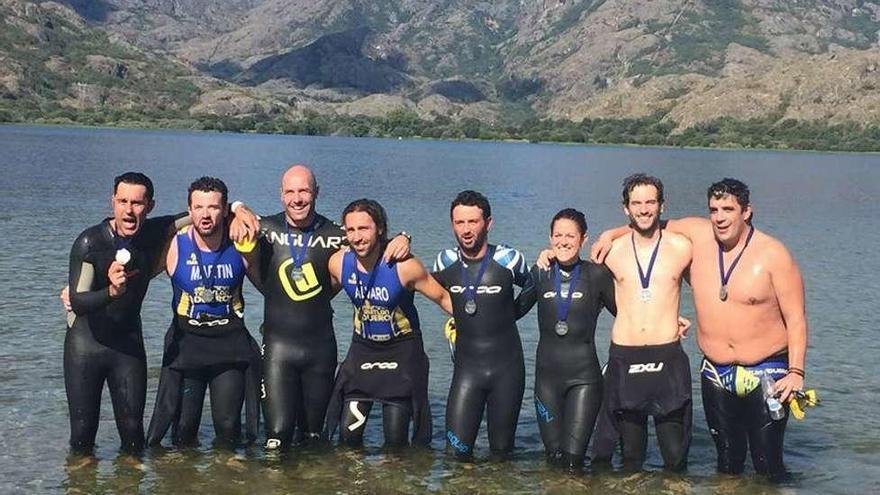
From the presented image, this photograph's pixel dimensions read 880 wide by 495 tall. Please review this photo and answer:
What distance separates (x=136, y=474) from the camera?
1100cm

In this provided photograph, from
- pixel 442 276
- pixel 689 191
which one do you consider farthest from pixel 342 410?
pixel 689 191

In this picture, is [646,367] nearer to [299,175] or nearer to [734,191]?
[734,191]

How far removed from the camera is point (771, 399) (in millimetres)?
9336

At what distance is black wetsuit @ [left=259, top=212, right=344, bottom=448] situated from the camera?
10.7 meters

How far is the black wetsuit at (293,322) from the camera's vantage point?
10680mm

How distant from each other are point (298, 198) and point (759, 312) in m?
4.84

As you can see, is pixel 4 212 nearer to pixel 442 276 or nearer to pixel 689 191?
pixel 442 276

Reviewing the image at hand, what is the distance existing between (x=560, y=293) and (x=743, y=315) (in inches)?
75.3

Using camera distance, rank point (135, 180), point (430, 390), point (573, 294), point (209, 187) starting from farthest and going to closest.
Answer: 1. point (430, 390)
2. point (573, 294)
3. point (209, 187)
4. point (135, 180)

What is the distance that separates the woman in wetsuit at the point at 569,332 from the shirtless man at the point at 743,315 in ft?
3.35

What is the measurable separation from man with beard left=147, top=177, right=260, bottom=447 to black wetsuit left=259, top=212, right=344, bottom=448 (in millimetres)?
318

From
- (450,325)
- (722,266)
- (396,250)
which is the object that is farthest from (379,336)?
(722,266)

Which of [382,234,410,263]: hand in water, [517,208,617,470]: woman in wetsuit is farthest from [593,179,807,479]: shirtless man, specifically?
[382,234,410,263]: hand in water

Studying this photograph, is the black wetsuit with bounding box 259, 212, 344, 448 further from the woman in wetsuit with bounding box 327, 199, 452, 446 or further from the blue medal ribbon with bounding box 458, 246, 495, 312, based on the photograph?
the blue medal ribbon with bounding box 458, 246, 495, 312
